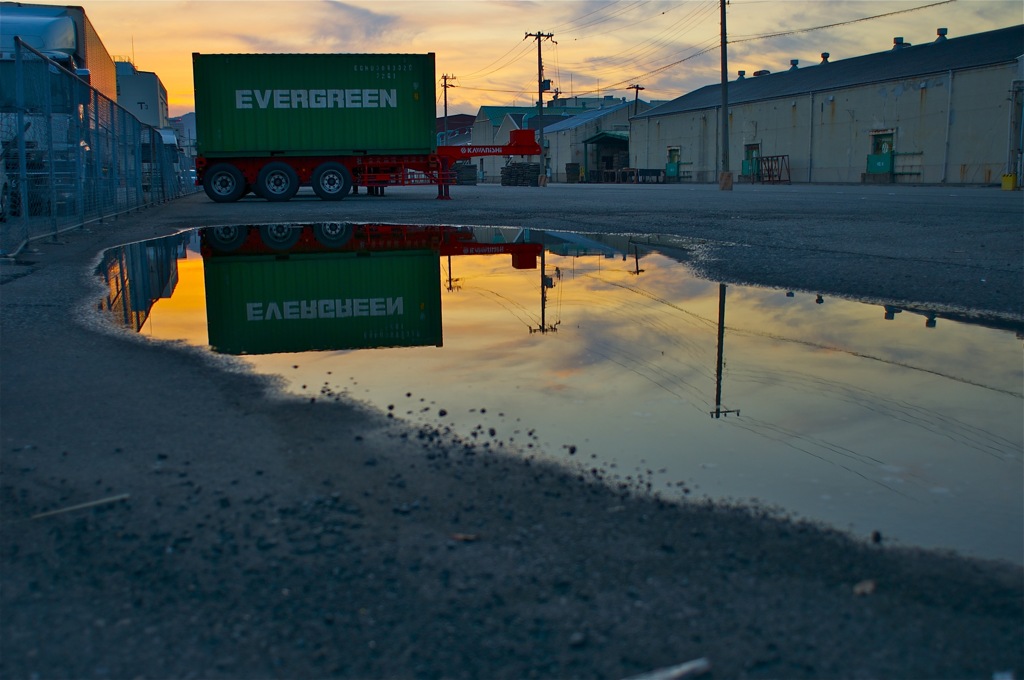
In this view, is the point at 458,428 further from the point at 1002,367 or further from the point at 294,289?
the point at 294,289

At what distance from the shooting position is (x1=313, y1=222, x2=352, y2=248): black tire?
38.7 feet

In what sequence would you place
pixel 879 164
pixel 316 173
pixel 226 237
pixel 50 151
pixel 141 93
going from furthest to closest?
pixel 879 164 → pixel 141 93 → pixel 316 173 → pixel 226 237 → pixel 50 151

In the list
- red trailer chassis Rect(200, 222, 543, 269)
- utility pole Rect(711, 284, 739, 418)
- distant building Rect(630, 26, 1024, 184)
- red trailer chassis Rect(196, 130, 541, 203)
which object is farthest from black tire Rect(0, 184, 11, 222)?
distant building Rect(630, 26, 1024, 184)

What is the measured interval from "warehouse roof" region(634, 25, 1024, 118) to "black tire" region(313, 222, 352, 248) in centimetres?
3517

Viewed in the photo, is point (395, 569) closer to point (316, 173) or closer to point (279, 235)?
point (279, 235)

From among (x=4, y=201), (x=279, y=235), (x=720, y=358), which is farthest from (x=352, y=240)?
(x=720, y=358)

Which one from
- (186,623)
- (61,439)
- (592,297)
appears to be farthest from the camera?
(592,297)

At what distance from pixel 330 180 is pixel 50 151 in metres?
16.8

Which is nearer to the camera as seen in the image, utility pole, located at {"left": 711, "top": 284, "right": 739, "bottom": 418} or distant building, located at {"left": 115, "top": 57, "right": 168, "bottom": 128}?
utility pole, located at {"left": 711, "top": 284, "right": 739, "bottom": 418}

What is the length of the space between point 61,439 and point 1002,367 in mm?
4441

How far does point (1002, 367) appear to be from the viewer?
481 cm

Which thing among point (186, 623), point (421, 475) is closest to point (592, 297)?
point (421, 475)

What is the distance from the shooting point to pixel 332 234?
13.3 m

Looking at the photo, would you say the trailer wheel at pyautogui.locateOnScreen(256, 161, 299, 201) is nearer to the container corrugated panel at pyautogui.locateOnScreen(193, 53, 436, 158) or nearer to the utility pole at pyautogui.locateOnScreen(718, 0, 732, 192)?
the container corrugated panel at pyautogui.locateOnScreen(193, 53, 436, 158)
